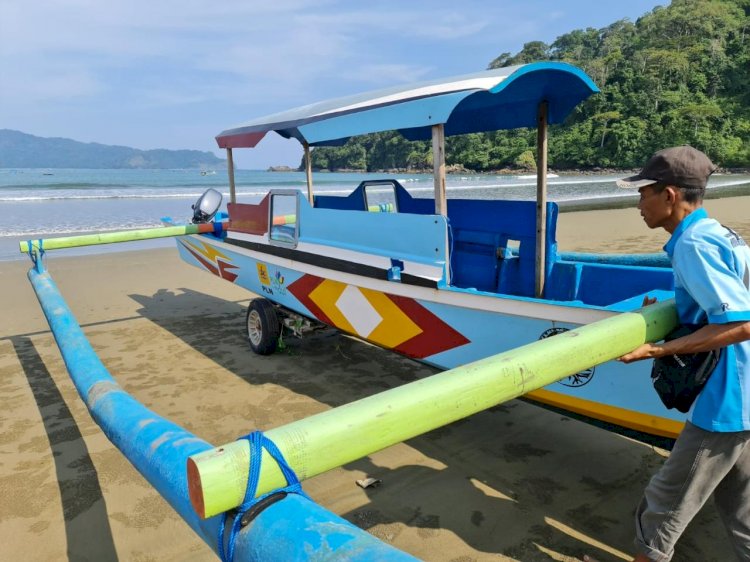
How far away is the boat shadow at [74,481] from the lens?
2.85 metres

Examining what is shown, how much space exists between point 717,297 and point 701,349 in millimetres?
188

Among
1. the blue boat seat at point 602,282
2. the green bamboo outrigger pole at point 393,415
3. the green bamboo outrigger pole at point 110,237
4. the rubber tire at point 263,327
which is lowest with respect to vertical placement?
the rubber tire at point 263,327

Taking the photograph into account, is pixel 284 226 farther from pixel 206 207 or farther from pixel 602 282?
pixel 602 282

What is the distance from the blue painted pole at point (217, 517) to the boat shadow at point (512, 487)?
1.69 metres

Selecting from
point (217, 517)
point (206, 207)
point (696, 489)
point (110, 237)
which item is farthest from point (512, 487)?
point (206, 207)

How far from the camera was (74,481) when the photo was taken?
3.44 m

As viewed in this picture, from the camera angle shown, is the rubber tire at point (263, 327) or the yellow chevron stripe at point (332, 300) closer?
the yellow chevron stripe at point (332, 300)

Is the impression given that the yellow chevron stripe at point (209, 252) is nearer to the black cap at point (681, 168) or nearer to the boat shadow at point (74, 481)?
the boat shadow at point (74, 481)

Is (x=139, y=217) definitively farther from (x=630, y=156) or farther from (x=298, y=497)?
(x=630, y=156)

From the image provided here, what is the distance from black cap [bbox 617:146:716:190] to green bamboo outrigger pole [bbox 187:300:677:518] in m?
0.60

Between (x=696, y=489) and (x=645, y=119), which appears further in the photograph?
(x=645, y=119)

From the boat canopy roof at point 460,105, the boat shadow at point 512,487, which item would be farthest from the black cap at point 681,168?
the boat shadow at point 512,487

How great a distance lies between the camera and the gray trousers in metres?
1.89

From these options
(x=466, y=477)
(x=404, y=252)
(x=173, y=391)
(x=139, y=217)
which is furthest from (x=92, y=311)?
(x=139, y=217)
